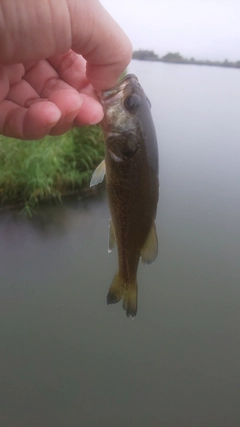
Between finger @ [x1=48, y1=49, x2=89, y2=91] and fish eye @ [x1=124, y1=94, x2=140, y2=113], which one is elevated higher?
finger @ [x1=48, y1=49, x2=89, y2=91]

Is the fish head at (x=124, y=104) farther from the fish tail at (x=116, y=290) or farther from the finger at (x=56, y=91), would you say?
the fish tail at (x=116, y=290)

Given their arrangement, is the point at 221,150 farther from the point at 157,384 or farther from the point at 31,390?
the point at 31,390

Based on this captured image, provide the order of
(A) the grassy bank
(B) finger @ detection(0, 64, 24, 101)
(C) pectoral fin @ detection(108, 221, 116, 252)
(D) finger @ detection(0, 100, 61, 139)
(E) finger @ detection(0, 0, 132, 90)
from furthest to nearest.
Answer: (A) the grassy bank
(C) pectoral fin @ detection(108, 221, 116, 252)
(B) finger @ detection(0, 64, 24, 101)
(D) finger @ detection(0, 100, 61, 139)
(E) finger @ detection(0, 0, 132, 90)

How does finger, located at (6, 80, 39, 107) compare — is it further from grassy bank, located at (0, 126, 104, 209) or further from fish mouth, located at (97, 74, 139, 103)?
grassy bank, located at (0, 126, 104, 209)

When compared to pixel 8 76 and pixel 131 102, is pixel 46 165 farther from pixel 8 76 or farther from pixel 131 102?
pixel 131 102

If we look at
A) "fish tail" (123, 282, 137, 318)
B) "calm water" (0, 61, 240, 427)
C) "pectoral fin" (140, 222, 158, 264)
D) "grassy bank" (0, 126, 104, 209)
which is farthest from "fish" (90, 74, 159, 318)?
"grassy bank" (0, 126, 104, 209)

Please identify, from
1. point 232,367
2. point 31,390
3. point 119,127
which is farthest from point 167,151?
point 119,127

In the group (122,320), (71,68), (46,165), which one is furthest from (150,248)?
(46,165)
